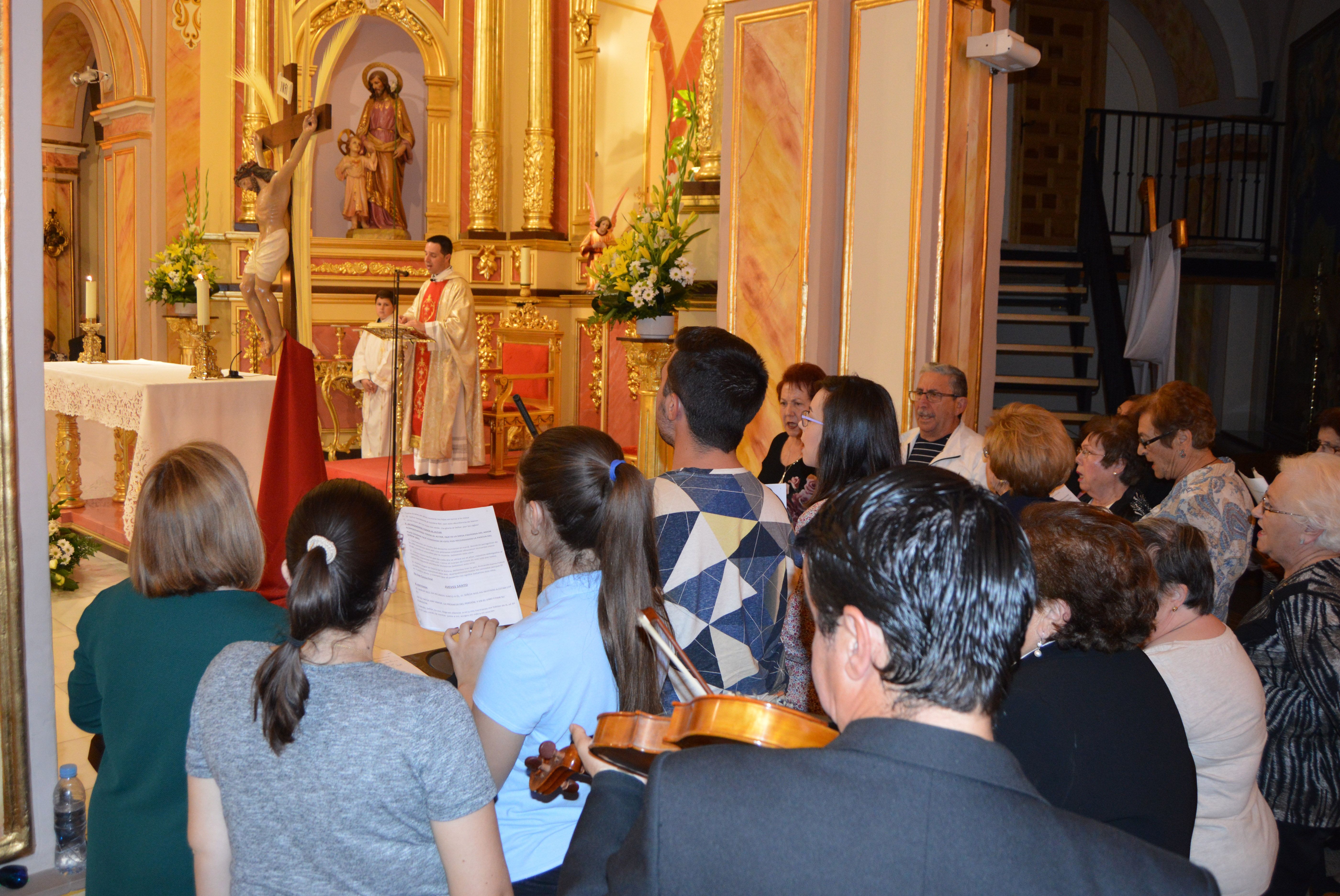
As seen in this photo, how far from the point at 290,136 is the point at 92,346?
272cm

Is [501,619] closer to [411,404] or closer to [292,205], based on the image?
[292,205]

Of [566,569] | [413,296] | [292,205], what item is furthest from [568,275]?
[566,569]

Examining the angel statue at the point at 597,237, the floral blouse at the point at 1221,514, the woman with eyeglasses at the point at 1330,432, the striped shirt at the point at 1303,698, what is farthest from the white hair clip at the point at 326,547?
the angel statue at the point at 597,237

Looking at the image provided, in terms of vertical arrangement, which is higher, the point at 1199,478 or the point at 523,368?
the point at 523,368

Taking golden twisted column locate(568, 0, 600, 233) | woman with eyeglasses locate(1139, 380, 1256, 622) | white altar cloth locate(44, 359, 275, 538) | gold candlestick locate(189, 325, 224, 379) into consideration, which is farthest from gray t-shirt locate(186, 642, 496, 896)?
golden twisted column locate(568, 0, 600, 233)

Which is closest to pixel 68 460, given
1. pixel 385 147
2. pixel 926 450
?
pixel 385 147

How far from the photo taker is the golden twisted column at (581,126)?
11.0 metres

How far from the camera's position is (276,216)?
6324 mm

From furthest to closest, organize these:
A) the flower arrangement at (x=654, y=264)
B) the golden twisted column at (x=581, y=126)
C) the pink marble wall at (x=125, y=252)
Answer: the pink marble wall at (x=125, y=252) → the golden twisted column at (x=581, y=126) → the flower arrangement at (x=654, y=264)

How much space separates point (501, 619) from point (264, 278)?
4729mm

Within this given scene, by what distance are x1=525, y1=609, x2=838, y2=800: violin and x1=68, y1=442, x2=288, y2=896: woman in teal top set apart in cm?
66

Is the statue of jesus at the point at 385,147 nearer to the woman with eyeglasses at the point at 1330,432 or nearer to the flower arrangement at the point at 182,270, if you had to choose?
the flower arrangement at the point at 182,270

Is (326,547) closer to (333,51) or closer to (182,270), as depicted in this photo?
(182,270)

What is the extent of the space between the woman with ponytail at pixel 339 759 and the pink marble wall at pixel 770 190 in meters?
4.38
